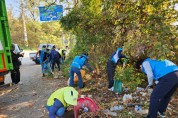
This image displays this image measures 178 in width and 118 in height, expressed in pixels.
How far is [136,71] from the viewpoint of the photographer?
7.22 metres

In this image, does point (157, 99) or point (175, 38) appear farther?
point (175, 38)

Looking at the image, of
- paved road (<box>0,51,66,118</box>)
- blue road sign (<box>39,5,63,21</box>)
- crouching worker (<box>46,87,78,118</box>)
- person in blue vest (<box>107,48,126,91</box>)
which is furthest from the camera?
blue road sign (<box>39,5,63,21</box>)

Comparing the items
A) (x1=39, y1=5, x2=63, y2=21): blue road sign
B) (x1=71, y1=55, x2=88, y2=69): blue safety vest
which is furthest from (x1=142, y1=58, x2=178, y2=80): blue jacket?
(x1=39, y1=5, x2=63, y2=21): blue road sign

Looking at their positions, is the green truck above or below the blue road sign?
below

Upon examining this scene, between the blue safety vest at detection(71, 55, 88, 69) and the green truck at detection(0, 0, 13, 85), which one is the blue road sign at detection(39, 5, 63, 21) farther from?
the green truck at detection(0, 0, 13, 85)

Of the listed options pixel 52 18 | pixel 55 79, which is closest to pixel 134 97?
pixel 55 79

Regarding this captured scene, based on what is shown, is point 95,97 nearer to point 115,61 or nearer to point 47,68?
point 115,61

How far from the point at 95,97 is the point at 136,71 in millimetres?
1544

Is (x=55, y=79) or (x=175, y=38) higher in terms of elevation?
(x=175, y=38)

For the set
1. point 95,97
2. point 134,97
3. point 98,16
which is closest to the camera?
point 134,97

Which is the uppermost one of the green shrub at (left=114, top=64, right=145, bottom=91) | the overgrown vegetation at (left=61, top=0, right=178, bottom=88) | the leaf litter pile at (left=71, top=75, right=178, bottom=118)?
the overgrown vegetation at (left=61, top=0, right=178, bottom=88)

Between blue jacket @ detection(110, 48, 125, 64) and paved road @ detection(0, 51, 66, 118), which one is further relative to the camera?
blue jacket @ detection(110, 48, 125, 64)

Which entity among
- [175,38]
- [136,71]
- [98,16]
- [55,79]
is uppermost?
[98,16]

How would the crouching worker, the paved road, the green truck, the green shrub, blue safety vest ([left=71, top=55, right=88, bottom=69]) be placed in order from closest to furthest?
the crouching worker, the paved road, the green truck, the green shrub, blue safety vest ([left=71, top=55, right=88, bottom=69])
